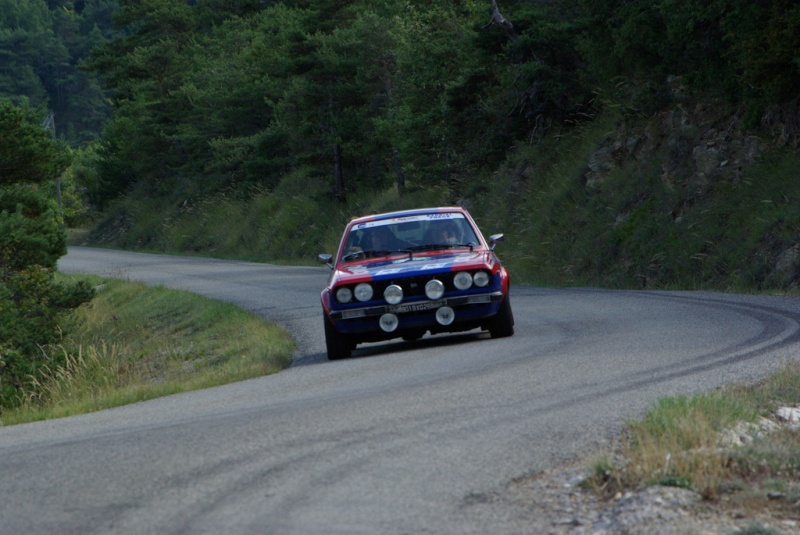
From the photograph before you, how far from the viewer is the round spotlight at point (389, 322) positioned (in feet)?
39.8

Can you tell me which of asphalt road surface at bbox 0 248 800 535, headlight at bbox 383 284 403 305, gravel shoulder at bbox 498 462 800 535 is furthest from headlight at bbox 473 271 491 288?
gravel shoulder at bbox 498 462 800 535

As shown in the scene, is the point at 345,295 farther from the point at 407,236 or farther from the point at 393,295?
the point at 407,236

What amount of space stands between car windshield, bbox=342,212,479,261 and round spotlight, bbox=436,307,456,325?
1.17m

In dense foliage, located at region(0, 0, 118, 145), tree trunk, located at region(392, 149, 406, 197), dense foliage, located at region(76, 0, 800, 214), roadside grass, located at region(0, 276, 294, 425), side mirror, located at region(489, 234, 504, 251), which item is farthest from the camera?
dense foliage, located at region(0, 0, 118, 145)

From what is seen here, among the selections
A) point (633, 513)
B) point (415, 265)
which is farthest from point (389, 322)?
point (633, 513)

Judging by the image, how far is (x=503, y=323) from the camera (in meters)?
12.7

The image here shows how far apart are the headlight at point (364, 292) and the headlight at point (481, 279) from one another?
112cm

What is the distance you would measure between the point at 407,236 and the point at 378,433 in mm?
6080

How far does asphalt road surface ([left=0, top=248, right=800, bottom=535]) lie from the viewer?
19.1 feet

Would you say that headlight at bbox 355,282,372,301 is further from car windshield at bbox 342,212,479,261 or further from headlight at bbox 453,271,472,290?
car windshield at bbox 342,212,479,261

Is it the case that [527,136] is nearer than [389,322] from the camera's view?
No

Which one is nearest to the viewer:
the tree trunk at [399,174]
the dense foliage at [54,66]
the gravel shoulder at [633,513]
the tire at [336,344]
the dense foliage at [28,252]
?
the gravel shoulder at [633,513]

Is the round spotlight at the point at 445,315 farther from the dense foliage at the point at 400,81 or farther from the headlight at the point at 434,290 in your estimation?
the dense foliage at the point at 400,81

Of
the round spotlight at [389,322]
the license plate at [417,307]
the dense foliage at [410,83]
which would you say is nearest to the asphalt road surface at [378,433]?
the round spotlight at [389,322]
